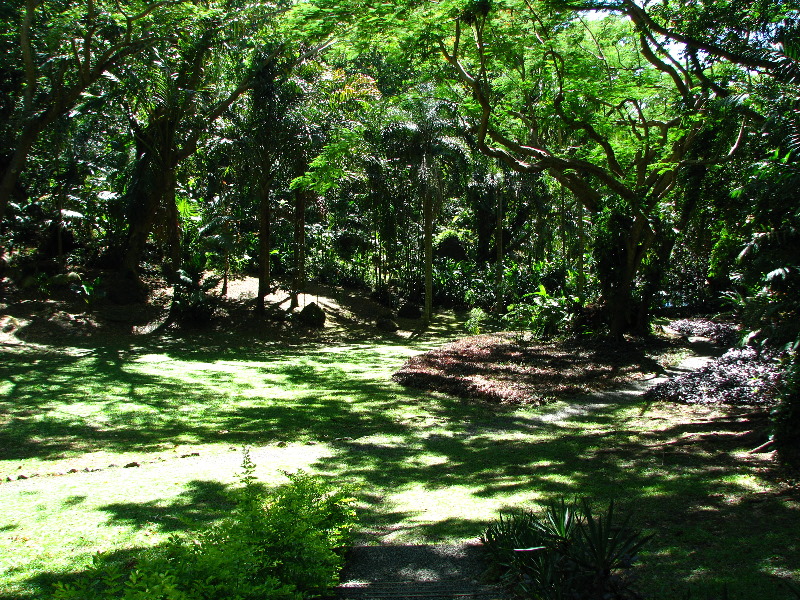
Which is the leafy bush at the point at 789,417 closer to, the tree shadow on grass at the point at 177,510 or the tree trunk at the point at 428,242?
the tree shadow on grass at the point at 177,510

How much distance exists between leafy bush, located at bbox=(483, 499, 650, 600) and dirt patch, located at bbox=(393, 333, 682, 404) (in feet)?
21.2

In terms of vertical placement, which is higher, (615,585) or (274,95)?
(274,95)

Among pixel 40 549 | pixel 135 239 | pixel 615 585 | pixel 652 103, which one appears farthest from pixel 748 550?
pixel 135 239

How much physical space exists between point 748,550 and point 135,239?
731 inches

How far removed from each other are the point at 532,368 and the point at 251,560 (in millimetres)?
9704

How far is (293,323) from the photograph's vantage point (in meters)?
19.6

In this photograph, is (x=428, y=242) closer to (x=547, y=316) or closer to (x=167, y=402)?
(x=547, y=316)

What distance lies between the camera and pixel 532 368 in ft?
40.3

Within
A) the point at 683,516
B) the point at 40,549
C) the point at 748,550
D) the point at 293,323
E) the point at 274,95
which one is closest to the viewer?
the point at 748,550

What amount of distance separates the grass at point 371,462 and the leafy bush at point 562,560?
0.37 meters

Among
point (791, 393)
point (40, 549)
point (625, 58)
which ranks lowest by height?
point (40, 549)

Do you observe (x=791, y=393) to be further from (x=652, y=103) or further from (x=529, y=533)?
(x=652, y=103)

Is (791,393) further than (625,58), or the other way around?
(625,58)

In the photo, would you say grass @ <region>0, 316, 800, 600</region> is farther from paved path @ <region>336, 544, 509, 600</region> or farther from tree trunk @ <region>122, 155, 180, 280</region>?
tree trunk @ <region>122, 155, 180, 280</region>
